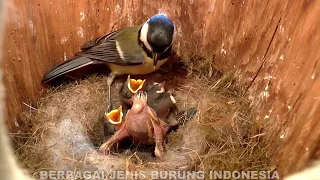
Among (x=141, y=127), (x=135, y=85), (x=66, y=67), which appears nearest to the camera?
(x=141, y=127)

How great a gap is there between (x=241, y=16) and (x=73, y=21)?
0.54 metres

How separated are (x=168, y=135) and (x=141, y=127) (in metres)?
0.17

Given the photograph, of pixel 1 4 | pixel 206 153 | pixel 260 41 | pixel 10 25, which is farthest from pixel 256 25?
pixel 1 4

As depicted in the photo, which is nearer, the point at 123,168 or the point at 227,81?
the point at 123,168

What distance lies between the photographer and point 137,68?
1571mm

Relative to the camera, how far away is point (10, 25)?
1356 millimetres

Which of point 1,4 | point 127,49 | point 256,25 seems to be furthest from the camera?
point 127,49

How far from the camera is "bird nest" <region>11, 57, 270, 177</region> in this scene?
1.30 metres

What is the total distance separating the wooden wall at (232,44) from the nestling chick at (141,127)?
0.32 metres

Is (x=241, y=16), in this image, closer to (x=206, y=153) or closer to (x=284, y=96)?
(x=284, y=96)

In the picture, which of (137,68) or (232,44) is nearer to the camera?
(232,44)

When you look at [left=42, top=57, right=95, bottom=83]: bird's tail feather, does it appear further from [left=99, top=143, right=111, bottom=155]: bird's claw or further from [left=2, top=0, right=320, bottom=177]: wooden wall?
[left=99, top=143, right=111, bottom=155]: bird's claw

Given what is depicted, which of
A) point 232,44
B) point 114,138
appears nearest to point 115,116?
point 114,138

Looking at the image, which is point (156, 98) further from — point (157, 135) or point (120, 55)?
point (120, 55)
